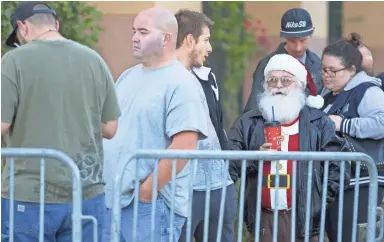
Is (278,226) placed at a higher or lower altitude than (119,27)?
lower

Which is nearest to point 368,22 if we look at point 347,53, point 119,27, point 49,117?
point 119,27

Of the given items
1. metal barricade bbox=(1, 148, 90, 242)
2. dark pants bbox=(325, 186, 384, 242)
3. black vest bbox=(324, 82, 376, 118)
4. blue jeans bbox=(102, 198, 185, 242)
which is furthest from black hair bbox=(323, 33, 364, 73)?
Answer: metal barricade bbox=(1, 148, 90, 242)

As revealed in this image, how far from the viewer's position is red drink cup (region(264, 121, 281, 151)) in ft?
20.8

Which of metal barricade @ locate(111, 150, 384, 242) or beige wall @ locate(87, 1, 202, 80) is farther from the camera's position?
beige wall @ locate(87, 1, 202, 80)

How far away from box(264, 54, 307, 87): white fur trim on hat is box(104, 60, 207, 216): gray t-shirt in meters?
0.79

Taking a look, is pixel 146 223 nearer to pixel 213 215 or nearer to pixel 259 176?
pixel 259 176

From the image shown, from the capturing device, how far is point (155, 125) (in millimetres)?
5738

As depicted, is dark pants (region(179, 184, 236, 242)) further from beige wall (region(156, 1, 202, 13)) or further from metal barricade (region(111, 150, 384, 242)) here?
beige wall (region(156, 1, 202, 13))

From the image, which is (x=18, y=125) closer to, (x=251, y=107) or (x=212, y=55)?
(x=251, y=107)

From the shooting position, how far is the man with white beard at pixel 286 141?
617 cm

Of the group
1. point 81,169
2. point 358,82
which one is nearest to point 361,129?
point 358,82

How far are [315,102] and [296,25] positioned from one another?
1.17 metres

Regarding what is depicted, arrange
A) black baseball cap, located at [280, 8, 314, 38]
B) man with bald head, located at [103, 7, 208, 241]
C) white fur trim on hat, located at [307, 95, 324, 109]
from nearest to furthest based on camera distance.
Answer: man with bald head, located at [103, 7, 208, 241] → white fur trim on hat, located at [307, 95, 324, 109] → black baseball cap, located at [280, 8, 314, 38]

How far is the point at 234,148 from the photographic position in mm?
6418
